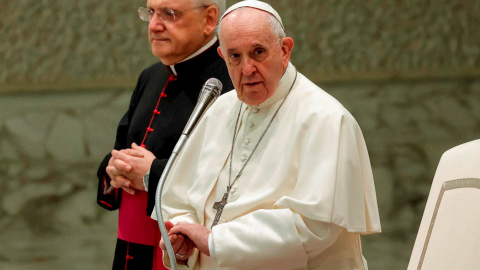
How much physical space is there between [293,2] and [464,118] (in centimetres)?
115

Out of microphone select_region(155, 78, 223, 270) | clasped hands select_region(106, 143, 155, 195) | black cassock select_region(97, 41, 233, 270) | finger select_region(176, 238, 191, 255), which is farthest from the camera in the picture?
black cassock select_region(97, 41, 233, 270)

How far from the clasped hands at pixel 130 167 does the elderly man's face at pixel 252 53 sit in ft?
2.20

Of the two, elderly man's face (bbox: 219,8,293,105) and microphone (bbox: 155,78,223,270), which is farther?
elderly man's face (bbox: 219,8,293,105)

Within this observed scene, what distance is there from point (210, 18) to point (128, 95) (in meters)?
2.27

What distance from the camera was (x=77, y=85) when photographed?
546 centimetres

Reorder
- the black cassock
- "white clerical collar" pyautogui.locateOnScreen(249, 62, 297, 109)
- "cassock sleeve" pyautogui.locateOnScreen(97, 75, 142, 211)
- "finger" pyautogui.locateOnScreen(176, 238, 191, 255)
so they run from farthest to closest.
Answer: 1. "cassock sleeve" pyautogui.locateOnScreen(97, 75, 142, 211)
2. the black cassock
3. "white clerical collar" pyautogui.locateOnScreen(249, 62, 297, 109)
4. "finger" pyautogui.locateOnScreen(176, 238, 191, 255)

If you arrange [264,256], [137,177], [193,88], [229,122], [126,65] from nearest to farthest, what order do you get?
1. [264,256]
2. [229,122]
3. [137,177]
4. [193,88]
5. [126,65]

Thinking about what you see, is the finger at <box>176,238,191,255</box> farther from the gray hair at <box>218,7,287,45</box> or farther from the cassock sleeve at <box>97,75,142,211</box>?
the cassock sleeve at <box>97,75,142,211</box>

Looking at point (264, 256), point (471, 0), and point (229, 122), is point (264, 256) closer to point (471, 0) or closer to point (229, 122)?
point (229, 122)

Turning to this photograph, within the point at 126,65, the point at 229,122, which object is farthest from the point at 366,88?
the point at 229,122

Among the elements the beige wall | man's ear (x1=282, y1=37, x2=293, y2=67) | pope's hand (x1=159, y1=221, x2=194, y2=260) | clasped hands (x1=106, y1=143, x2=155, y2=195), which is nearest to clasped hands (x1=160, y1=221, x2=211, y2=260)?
pope's hand (x1=159, y1=221, x2=194, y2=260)

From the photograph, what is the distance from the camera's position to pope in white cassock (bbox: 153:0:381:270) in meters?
2.33

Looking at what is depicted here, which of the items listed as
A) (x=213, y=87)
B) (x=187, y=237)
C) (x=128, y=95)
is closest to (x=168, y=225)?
(x=187, y=237)

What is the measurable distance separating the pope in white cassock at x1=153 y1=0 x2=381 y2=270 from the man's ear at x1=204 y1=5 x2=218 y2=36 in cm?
61
